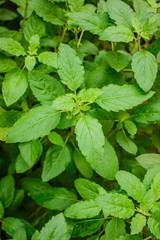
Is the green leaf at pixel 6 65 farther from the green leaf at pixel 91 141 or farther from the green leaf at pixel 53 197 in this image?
the green leaf at pixel 53 197

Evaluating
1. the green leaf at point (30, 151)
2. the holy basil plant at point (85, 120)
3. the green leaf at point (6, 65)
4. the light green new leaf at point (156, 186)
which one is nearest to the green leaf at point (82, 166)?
the holy basil plant at point (85, 120)

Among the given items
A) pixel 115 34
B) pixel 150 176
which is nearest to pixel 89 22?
pixel 115 34

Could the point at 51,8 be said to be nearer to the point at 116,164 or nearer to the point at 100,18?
the point at 100,18

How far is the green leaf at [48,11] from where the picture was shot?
1182mm

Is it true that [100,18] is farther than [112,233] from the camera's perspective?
Answer: Yes

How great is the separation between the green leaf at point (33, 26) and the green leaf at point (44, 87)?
11.5 inches

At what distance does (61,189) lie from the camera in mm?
1256

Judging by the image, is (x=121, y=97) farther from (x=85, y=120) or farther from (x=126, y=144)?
(x=126, y=144)

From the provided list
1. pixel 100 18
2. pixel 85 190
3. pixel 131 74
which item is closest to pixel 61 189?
pixel 85 190

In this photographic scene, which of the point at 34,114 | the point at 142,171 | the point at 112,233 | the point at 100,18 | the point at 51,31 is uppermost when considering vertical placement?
the point at 100,18

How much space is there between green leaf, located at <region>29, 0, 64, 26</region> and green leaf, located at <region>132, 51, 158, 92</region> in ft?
1.67

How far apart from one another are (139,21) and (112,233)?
104 cm

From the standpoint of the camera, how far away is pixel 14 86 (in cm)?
111

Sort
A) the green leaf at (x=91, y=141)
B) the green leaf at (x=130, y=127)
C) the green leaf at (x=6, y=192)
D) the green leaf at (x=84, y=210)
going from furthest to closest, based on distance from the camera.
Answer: the green leaf at (x=6, y=192) < the green leaf at (x=130, y=127) < the green leaf at (x=84, y=210) < the green leaf at (x=91, y=141)
